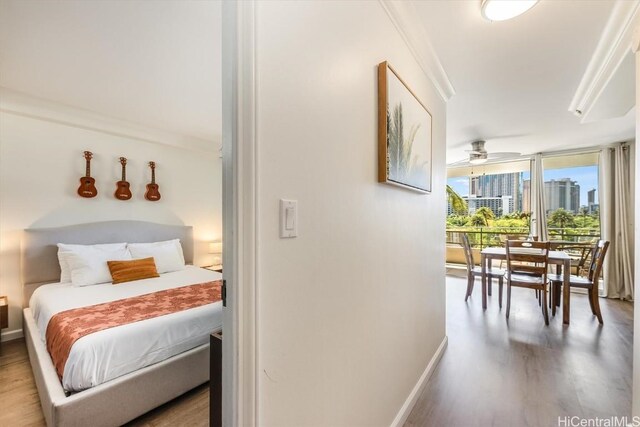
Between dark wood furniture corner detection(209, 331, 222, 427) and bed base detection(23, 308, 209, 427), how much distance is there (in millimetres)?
860

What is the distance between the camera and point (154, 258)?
3.30 metres

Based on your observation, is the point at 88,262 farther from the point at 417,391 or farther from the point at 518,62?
the point at 518,62

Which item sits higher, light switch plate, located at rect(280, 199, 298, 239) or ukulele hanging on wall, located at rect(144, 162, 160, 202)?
ukulele hanging on wall, located at rect(144, 162, 160, 202)

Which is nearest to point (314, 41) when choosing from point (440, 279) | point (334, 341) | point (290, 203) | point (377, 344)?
point (290, 203)

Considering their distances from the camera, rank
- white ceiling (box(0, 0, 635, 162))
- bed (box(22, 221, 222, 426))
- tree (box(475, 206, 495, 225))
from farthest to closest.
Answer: tree (box(475, 206, 495, 225)), white ceiling (box(0, 0, 635, 162)), bed (box(22, 221, 222, 426))

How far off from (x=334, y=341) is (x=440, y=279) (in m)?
1.70

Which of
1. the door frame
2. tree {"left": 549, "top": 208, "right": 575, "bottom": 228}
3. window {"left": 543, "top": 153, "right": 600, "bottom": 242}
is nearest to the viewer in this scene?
the door frame

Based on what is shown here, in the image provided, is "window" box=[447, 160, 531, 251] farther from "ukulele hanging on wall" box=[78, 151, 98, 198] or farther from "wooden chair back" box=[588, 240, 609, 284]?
"ukulele hanging on wall" box=[78, 151, 98, 198]

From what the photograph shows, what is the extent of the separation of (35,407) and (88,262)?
54.5 inches

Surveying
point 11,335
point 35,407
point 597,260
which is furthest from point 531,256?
point 11,335

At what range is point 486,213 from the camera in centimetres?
603

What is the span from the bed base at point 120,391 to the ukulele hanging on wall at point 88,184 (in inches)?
64.2

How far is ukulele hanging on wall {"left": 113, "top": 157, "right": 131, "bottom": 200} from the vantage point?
133 inches

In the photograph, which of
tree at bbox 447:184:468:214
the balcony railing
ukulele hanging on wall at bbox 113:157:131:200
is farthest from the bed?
tree at bbox 447:184:468:214
